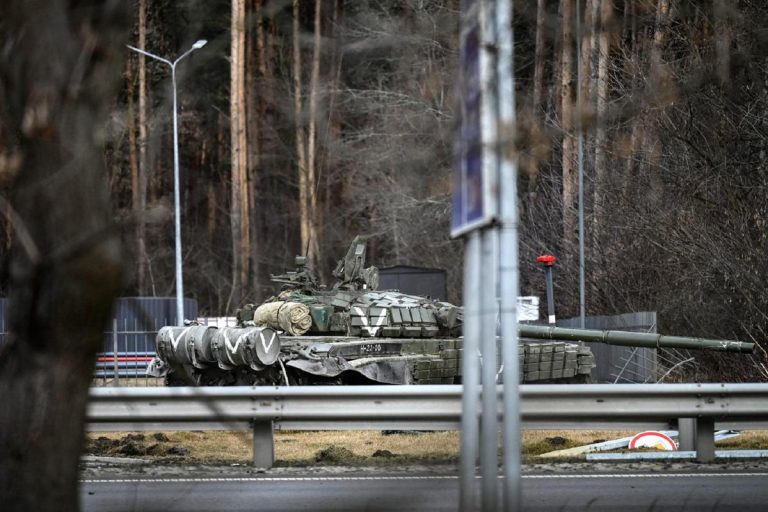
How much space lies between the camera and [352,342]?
1522 cm

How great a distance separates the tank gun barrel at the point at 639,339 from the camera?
13.9 meters

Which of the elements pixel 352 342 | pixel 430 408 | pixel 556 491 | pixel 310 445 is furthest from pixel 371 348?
pixel 556 491

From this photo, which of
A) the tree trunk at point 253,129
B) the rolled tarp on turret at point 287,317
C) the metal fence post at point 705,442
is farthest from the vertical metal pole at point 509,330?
the tree trunk at point 253,129

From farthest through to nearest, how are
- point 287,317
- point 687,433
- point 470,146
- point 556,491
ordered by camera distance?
point 287,317, point 687,433, point 556,491, point 470,146

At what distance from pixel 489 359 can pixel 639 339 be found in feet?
38.0

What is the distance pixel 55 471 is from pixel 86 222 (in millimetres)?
565

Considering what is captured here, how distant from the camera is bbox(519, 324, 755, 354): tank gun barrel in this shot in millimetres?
13852

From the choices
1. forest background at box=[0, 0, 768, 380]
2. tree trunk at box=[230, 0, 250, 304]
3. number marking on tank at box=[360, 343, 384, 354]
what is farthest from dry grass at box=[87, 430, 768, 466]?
tree trunk at box=[230, 0, 250, 304]

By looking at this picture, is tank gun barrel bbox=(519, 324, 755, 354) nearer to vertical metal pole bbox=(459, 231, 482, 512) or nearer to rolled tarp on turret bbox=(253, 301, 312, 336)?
rolled tarp on turret bbox=(253, 301, 312, 336)

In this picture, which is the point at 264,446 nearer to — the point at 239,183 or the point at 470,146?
the point at 470,146

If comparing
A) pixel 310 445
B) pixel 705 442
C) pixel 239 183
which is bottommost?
pixel 310 445

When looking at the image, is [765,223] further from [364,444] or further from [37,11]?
[37,11]

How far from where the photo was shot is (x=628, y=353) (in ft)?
68.4

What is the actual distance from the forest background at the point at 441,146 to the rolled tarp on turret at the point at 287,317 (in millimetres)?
2210
